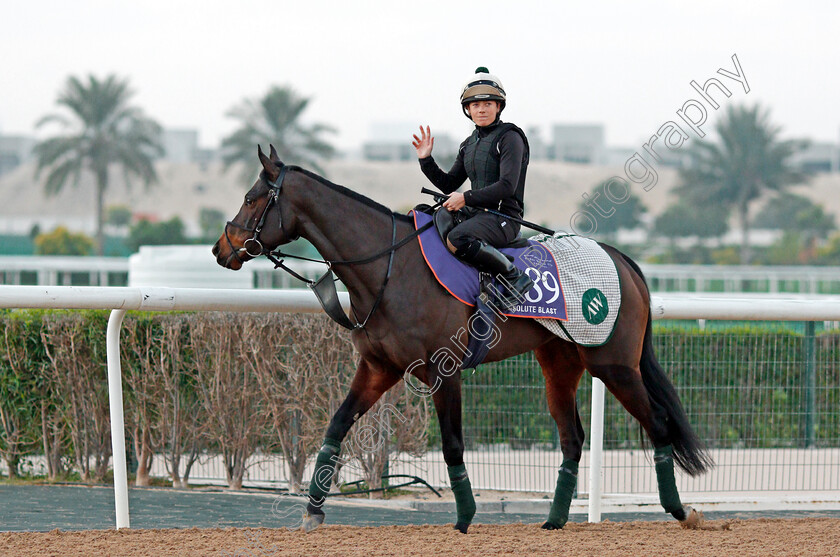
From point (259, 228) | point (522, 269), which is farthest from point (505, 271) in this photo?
point (259, 228)

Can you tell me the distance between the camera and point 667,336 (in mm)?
7367

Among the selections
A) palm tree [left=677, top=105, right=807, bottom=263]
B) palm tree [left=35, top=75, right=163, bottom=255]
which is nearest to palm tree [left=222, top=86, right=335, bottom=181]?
palm tree [left=35, top=75, right=163, bottom=255]

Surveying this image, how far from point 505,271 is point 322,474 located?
4.58 ft

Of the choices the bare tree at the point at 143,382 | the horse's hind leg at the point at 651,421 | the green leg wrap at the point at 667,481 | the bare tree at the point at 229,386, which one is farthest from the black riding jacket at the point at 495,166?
the bare tree at the point at 143,382

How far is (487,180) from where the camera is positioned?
5.47 metres

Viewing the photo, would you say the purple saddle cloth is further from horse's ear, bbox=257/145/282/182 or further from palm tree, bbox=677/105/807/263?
palm tree, bbox=677/105/807/263

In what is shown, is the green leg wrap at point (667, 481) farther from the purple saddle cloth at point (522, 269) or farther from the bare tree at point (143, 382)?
the bare tree at point (143, 382)

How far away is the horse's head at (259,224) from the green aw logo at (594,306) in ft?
5.31

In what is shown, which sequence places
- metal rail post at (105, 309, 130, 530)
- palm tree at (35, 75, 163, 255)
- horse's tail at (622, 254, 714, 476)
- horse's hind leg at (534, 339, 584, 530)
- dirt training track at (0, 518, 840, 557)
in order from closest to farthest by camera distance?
dirt training track at (0, 518, 840, 557), metal rail post at (105, 309, 130, 530), horse's tail at (622, 254, 714, 476), horse's hind leg at (534, 339, 584, 530), palm tree at (35, 75, 163, 255)

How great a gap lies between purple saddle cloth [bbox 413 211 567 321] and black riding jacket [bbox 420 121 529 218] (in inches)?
9.4

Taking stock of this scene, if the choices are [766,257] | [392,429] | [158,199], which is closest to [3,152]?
[158,199]

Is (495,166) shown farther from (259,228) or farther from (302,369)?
(302,369)

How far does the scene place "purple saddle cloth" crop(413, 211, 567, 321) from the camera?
521 centimetres

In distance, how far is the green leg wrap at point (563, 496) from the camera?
5.53m
